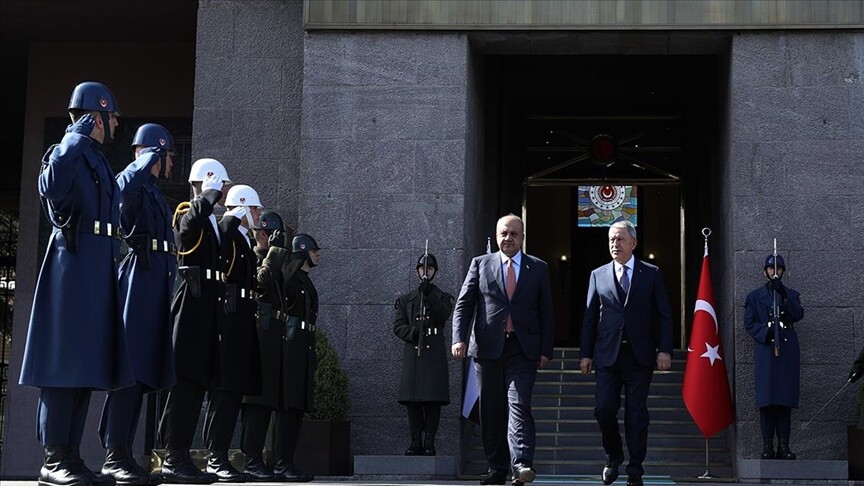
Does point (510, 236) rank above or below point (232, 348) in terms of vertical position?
above

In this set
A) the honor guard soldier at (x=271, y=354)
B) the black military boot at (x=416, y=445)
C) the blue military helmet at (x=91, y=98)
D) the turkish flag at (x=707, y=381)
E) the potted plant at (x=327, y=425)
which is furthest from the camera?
the black military boot at (x=416, y=445)

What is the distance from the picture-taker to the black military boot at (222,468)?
10172 mm

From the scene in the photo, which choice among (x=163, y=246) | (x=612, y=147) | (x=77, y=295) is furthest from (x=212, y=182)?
(x=612, y=147)

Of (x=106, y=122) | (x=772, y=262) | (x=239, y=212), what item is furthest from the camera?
(x=772, y=262)

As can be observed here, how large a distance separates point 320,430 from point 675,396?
187 inches

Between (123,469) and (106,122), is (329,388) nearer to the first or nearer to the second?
(123,469)

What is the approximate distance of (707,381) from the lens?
1391 cm

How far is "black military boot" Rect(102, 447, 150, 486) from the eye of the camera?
8.31 metres

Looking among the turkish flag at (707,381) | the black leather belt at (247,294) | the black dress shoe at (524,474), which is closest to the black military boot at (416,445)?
the turkish flag at (707,381)

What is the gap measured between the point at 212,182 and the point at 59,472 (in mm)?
2956

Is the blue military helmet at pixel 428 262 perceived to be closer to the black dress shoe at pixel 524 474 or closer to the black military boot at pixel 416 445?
the black military boot at pixel 416 445

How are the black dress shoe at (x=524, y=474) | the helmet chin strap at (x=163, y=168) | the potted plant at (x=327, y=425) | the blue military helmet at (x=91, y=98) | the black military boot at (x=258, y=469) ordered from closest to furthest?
the blue military helmet at (x=91, y=98) < the helmet chin strap at (x=163, y=168) < the black dress shoe at (x=524, y=474) < the black military boot at (x=258, y=469) < the potted plant at (x=327, y=425)

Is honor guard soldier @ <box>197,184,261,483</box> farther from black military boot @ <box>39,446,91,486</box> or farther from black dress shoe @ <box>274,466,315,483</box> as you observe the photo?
black military boot @ <box>39,446,91,486</box>

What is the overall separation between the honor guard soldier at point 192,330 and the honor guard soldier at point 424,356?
4.23 meters
